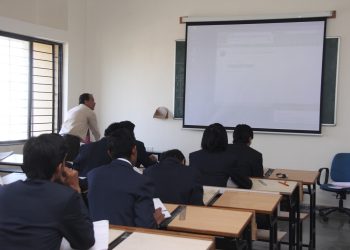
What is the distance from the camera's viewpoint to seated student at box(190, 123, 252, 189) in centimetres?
336

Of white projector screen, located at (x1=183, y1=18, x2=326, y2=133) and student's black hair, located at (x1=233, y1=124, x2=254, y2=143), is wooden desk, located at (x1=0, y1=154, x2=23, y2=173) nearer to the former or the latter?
student's black hair, located at (x1=233, y1=124, x2=254, y2=143)

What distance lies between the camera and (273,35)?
5.77 m

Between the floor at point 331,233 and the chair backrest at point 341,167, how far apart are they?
0.48 m

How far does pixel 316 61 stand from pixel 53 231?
15.6ft

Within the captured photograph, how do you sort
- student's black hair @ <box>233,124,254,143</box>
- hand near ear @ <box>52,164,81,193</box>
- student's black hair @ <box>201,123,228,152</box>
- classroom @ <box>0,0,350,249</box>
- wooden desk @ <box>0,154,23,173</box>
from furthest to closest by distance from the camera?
classroom @ <box>0,0,350,249</box>
wooden desk @ <box>0,154,23,173</box>
student's black hair @ <box>233,124,254,143</box>
student's black hair @ <box>201,123,228,152</box>
hand near ear @ <box>52,164,81,193</box>

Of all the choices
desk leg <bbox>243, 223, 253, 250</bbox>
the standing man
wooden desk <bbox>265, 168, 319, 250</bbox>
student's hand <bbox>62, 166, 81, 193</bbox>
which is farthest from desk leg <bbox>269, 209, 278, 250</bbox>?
the standing man

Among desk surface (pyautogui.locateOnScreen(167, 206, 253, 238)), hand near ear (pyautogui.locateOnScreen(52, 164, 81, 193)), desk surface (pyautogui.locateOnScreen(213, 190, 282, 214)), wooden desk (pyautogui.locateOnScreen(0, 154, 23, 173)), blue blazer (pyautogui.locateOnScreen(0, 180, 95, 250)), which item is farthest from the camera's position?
wooden desk (pyautogui.locateOnScreen(0, 154, 23, 173))

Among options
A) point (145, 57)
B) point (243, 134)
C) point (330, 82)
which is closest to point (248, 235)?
point (243, 134)

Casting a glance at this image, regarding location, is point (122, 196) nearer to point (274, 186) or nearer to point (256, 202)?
point (256, 202)

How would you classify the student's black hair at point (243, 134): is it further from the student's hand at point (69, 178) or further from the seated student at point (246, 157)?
the student's hand at point (69, 178)

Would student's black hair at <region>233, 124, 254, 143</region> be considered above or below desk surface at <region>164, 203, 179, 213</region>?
above

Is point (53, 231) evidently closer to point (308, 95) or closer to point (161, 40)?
point (308, 95)

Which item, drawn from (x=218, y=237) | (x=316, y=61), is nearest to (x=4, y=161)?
(x=218, y=237)

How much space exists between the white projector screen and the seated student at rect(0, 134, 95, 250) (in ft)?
14.8
